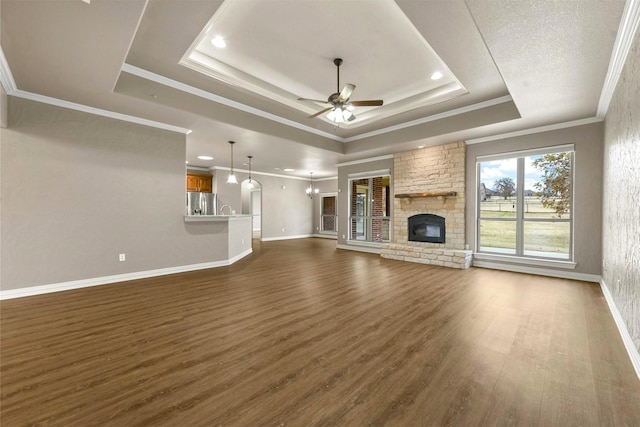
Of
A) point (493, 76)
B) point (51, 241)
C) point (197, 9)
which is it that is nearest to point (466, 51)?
point (493, 76)

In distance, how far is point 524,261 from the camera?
5.27 meters

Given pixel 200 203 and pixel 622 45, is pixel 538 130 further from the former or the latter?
pixel 200 203

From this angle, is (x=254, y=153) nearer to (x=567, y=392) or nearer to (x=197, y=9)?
(x=197, y=9)

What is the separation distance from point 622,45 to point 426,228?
15.0 ft

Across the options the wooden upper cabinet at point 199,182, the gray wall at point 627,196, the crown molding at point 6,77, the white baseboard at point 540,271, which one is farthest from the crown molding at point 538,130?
the wooden upper cabinet at point 199,182

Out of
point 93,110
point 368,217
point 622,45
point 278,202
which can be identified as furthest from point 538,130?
point 278,202

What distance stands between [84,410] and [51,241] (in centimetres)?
357

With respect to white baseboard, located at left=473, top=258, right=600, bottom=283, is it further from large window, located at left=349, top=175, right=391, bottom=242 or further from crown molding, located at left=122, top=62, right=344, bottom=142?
crown molding, located at left=122, top=62, right=344, bottom=142

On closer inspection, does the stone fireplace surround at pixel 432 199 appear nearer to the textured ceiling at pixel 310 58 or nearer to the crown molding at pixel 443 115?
the textured ceiling at pixel 310 58

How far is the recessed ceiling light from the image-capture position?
3283mm

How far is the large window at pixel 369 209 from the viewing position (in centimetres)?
805

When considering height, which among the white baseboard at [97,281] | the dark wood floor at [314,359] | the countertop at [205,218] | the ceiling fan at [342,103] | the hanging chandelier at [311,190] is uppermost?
the ceiling fan at [342,103]

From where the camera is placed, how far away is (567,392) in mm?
1766

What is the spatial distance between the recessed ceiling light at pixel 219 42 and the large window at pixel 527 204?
5.47 metres
